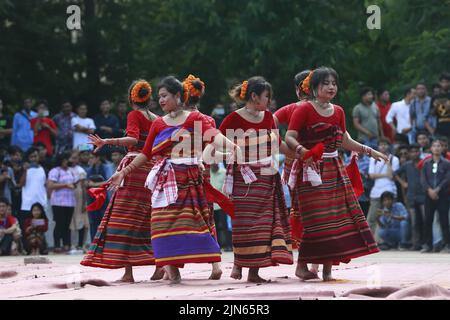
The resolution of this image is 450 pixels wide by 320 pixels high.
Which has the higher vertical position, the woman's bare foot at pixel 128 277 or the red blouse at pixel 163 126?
the red blouse at pixel 163 126

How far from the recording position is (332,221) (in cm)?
1075

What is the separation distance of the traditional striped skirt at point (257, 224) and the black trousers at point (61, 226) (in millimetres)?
9115

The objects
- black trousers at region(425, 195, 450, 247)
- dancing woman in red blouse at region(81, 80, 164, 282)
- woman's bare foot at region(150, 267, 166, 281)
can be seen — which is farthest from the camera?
black trousers at region(425, 195, 450, 247)

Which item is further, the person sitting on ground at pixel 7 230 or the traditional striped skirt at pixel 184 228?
the person sitting on ground at pixel 7 230

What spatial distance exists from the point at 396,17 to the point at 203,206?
433 inches

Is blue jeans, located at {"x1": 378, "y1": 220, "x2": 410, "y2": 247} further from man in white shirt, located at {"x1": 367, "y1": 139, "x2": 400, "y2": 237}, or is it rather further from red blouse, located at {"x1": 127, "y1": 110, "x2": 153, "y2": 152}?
red blouse, located at {"x1": 127, "y1": 110, "x2": 153, "y2": 152}

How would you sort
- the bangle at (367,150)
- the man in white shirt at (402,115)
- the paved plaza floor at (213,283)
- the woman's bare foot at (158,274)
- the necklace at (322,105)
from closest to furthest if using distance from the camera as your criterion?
the paved plaza floor at (213,283), the necklace at (322,105), the bangle at (367,150), the woman's bare foot at (158,274), the man in white shirt at (402,115)

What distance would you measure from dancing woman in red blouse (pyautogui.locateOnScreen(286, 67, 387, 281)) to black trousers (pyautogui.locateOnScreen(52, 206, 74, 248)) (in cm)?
930

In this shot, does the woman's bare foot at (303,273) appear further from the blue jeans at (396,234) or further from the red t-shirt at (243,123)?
the blue jeans at (396,234)

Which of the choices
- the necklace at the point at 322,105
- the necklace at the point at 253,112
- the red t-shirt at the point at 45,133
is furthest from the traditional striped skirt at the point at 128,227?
the red t-shirt at the point at 45,133

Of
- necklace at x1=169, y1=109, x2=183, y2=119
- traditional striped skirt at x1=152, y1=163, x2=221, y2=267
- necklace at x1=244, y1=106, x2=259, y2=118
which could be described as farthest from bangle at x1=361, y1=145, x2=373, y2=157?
necklace at x1=169, y1=109, x2=183, y2=119

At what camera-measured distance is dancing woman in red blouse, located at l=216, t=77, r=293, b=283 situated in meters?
10.8

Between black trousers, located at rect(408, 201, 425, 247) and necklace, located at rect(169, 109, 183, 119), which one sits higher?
necklace, located at rect(169, 109, 183, 119)

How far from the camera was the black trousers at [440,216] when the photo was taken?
59.8 ft
